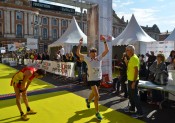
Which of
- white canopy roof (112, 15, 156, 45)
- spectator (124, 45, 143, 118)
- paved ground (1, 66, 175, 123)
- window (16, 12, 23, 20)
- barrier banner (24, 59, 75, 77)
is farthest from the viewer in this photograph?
window (16, 12, 23, 20)

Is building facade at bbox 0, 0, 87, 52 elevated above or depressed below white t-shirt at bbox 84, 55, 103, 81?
above

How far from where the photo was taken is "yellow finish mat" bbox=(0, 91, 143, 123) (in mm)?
5809

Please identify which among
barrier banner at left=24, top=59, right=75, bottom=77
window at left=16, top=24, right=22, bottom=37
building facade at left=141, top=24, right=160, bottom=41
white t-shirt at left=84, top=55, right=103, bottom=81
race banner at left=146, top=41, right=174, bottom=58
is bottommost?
barrier banner at left=24, top=59, right=75, bottom=77

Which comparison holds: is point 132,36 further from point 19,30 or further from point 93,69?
point 19,30

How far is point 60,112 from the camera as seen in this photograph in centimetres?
651

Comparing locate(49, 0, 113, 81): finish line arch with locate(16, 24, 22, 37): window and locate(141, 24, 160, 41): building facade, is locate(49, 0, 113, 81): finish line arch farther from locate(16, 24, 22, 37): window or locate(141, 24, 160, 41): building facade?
locate(141, 24, 160, 41): building facade

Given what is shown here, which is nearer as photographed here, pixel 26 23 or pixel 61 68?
pixel 61 68

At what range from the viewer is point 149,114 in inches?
249

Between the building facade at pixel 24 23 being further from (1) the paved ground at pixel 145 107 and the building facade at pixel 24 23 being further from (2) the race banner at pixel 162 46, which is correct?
(1) the paved ground at pixel 145 107

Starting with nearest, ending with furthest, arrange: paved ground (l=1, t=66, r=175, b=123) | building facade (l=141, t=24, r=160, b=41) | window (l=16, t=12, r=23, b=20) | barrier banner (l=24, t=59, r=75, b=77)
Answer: paved ground (l=1, t=66, r=175, b=123) < barrier banner (l=24, t=59, r=75, b=77) < window (l=16, t=12, r=23, b=20) < building facade (l=141, t=24, r=160, b=41)

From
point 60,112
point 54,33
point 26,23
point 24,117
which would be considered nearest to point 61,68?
point 60,112

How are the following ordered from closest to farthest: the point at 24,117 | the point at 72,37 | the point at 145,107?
the point at 24,117, the point at 145,107, the point at 72,37

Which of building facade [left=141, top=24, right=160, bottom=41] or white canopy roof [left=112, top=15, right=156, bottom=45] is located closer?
white canopy roof [left=112, top=15, right=156, bottom=45]

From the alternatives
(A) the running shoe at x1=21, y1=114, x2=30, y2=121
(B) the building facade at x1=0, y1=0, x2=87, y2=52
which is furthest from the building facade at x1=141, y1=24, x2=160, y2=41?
(A) the running shoe at x1=21, y1=114, x2=30, y2=121
